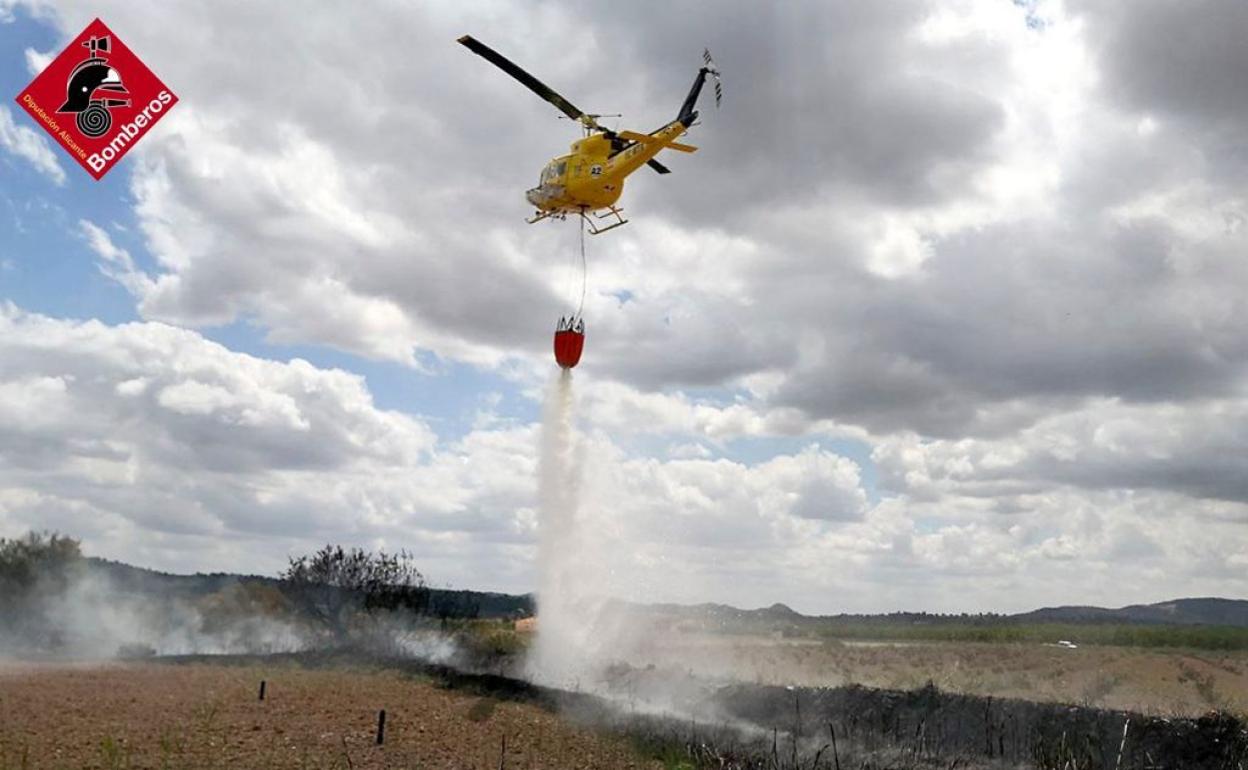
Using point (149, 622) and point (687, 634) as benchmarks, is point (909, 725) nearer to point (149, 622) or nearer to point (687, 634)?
point (687, 634)

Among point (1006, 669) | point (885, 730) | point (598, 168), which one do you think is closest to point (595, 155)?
point (598, 168)

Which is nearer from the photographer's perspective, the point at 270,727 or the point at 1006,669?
the point at 270,727

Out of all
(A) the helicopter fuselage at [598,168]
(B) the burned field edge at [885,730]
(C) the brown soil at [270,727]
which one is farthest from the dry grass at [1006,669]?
(A) the helicopter fuselage at [598,168]

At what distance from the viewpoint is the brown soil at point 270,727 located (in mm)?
25875

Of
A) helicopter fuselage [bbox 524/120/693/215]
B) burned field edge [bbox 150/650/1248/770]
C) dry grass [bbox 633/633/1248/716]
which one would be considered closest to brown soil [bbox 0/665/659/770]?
burned field edge [bbox 150/650/1248/770]

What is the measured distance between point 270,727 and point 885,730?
18130 mm

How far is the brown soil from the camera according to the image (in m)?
25.9

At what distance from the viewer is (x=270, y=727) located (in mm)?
30453

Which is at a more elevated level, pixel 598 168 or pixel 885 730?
pixel 598 168

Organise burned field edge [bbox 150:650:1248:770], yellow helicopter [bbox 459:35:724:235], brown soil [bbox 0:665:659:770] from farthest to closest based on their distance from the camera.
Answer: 1. yellow helicopter [bbox 459:35:724:235]
2. burned field edge [bbox 150:650:1248:770]
3. brown soil [bbox 0:665:659:770]

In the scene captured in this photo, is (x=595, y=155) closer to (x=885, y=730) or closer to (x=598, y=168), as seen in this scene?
(x=598, y=168)

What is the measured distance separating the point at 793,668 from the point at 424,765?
3947 centimetres

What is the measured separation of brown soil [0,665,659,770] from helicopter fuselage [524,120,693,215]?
19669 mm

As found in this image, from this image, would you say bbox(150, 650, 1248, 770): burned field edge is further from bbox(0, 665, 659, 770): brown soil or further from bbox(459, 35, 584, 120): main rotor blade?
bbox(459, 35, 584, 120): main rotor blade
